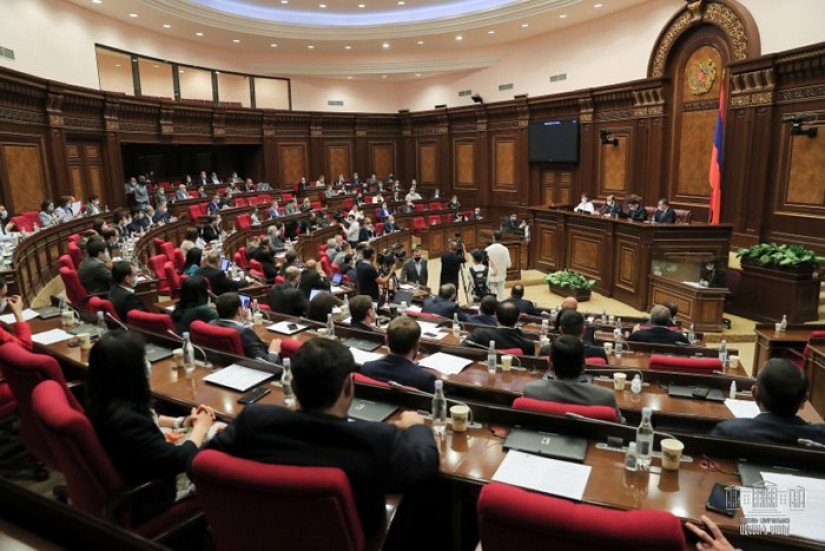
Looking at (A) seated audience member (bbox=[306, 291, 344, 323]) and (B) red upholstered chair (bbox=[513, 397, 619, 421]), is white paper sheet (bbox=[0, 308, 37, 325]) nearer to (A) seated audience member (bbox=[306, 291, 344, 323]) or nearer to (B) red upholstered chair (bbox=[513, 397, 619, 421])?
(A) seated audience member (bbox=[306, 291, 344, 323])

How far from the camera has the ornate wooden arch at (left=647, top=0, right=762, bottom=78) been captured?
9.97 meters

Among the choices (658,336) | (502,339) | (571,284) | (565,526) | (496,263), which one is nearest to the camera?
(565,526)

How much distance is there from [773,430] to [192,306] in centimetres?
397

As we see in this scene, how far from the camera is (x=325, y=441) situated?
1.61 meters

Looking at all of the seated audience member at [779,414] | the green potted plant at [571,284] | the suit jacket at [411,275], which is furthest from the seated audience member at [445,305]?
the green potted plant at [571,284]

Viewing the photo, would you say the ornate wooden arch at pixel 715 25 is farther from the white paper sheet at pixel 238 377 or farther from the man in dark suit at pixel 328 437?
the man in dark suit at pixel 328 437

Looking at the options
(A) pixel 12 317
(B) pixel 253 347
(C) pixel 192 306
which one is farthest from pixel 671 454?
(A) pixel 12 317

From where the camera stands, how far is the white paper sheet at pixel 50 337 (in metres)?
3.86

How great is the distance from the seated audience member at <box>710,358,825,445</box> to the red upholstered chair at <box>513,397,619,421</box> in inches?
18.9

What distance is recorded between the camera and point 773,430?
239cm

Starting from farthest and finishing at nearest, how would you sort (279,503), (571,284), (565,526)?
1. (571,284)
2. (279,503)
3. (565,526)

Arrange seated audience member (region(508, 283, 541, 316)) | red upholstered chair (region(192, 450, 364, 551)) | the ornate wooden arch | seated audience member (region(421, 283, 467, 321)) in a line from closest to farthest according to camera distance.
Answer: red upholstered chair (region(192, 450, 364, 551)) → seated audience member (region(421, 283, 467, 321)) → seated audience member (region(508, 283, 541, 316)) → the ornate wooden arch

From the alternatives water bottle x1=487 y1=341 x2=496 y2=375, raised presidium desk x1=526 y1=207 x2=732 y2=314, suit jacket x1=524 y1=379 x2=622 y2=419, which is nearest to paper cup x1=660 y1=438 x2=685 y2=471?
suit jacket x1=524 y1=379 x2=622 y2=419

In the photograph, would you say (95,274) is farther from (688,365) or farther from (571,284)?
(571,284)
